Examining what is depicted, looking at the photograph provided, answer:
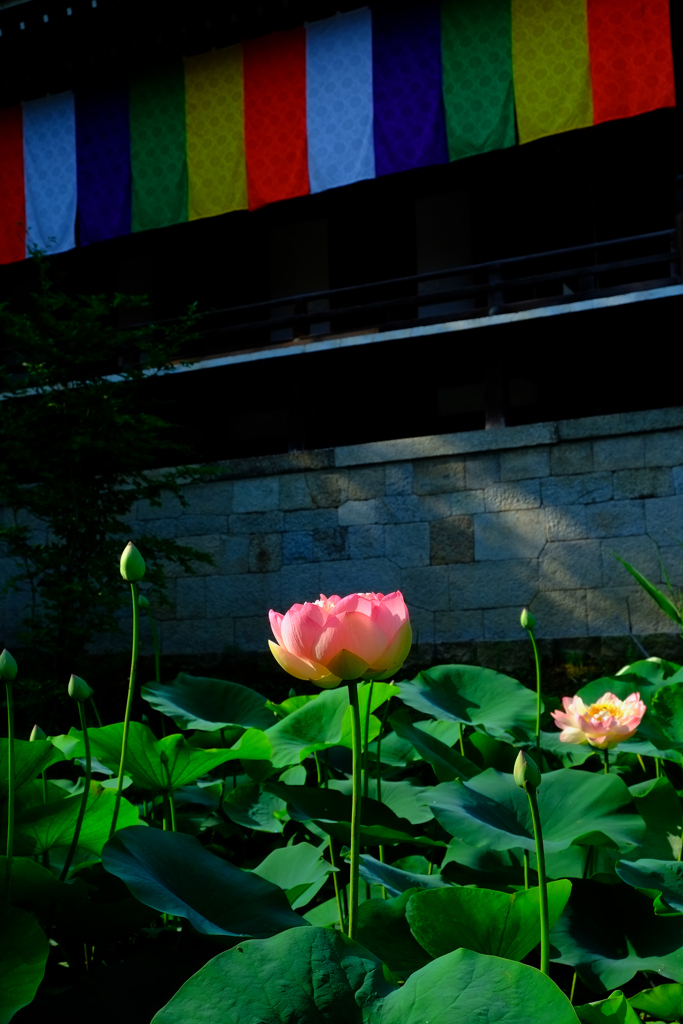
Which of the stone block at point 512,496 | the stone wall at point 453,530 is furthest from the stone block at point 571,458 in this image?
the stone block at point 512,496

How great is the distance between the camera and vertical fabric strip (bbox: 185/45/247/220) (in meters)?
7.23

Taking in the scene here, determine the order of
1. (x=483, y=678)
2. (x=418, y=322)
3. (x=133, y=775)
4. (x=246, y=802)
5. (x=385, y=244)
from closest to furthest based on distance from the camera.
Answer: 1. (x=133, y=775)
2. (x=246, y=802)
3. (x=483, y=678)
4. (x=418, y=322)
5. (x=385, y=244)

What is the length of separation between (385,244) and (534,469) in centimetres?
322

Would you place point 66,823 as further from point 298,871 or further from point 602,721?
point 602,721

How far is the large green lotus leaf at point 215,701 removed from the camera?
182 centimetres

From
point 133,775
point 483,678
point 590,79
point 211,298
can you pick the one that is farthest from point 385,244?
point 133,775

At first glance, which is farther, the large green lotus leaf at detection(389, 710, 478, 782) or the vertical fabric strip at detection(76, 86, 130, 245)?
the vertical fabric strip at detection(76, 86, 130, 245)

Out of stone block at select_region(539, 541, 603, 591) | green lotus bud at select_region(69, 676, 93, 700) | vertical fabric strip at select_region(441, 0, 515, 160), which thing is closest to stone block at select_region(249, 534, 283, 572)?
stone block at select_region(539, 541, 603, 591)

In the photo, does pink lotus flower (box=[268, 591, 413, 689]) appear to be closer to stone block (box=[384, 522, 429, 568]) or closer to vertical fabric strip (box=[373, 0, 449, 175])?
stone block (box=[384, 522, 429, 568])

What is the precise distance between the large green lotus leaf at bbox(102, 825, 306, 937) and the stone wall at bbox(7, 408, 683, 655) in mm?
5116

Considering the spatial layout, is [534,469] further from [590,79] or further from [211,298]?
[211,298]

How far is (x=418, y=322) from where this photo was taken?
22.8ft

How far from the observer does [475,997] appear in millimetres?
702

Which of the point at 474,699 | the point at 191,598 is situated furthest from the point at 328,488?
the point at 474,699
